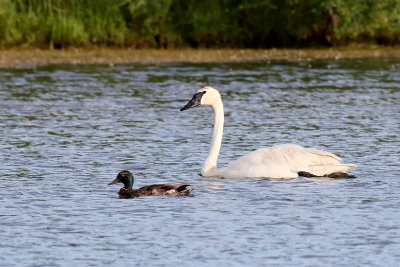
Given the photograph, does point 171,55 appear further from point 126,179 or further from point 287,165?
point 126,179

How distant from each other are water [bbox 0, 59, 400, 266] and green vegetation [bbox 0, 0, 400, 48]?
28.2ft

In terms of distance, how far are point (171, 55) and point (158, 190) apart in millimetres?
25124

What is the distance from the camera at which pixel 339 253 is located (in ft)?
32.3

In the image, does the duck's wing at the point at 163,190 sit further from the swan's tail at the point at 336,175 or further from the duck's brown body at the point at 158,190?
the swan's tail at the point at 336,175

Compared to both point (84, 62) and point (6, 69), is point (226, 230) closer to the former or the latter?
point (6, 69)

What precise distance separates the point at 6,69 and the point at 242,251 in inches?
920

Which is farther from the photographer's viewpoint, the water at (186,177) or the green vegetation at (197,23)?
the green vegetation at (197,23)

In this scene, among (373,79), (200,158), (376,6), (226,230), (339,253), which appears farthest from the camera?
(376,6)

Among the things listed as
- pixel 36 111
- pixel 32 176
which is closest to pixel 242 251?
pixel 32 176

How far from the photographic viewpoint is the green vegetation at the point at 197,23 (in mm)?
37812

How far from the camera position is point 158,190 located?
12867 mm

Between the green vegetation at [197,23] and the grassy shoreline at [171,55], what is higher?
the green vegetation at [197,23]

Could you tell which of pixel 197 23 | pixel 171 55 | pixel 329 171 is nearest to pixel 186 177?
pixel 329 171

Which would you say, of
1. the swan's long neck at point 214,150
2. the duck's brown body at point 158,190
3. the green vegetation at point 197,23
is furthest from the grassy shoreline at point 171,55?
the duck's brown body at point 158,190
